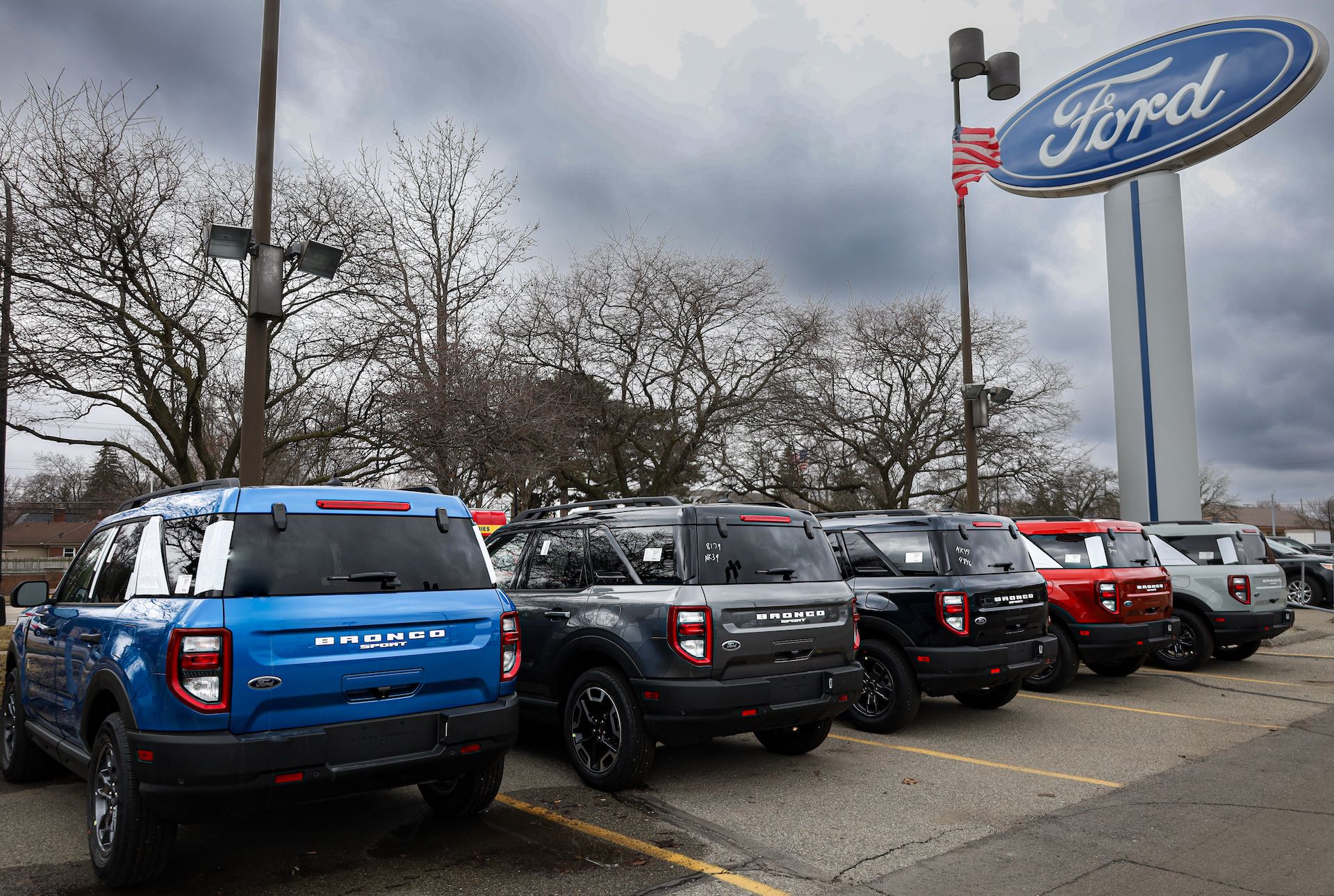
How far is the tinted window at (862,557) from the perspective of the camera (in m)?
8.82

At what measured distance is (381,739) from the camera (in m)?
4.46

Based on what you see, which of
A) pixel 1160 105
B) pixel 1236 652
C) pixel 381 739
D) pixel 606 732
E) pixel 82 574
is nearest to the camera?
pixel 381 739

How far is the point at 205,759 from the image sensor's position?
13.3 feet

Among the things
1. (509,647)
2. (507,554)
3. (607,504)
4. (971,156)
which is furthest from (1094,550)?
(971,156)

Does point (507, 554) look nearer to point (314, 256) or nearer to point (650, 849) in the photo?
point (314, 256)

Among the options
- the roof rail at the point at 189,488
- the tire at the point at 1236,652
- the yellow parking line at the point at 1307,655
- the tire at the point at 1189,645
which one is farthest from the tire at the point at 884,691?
the yellow parking line at the point at 1307,655

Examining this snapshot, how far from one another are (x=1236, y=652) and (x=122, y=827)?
14269 mm

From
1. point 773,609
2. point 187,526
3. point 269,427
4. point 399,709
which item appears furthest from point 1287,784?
point 269,427

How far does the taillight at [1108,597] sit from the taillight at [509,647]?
24.6 ft

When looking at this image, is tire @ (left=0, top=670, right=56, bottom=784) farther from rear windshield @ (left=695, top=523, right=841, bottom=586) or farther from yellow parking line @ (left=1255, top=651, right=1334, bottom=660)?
yellow parking line @ (left=1255, top=651, right=1334, bottom=660)

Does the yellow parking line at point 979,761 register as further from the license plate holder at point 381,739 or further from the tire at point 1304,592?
the tire at point 1304,592

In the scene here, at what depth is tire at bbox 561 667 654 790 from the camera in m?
6.14

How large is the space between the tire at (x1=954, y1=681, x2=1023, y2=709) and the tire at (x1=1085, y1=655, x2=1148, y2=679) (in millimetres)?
2576

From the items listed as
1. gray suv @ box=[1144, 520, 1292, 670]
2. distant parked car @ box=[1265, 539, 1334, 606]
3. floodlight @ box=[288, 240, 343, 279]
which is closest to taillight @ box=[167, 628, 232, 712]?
floodlight @ box=[288, 240, 343, 279]
